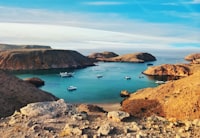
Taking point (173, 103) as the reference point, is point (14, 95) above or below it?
above

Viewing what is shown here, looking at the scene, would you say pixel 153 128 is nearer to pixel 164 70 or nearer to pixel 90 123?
pixel 90 123

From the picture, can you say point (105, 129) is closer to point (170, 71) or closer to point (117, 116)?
point (117, 116)

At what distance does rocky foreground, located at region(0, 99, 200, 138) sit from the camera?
20.0 m

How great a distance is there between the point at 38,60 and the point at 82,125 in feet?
452

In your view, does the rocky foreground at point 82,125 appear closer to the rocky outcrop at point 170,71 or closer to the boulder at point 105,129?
the boulder at point 105,129

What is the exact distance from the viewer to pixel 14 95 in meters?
39.3

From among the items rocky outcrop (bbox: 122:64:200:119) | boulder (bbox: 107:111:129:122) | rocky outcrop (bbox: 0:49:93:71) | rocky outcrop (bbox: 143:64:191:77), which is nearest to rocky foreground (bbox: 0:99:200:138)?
boulder (bbox: 107:111:129:122)

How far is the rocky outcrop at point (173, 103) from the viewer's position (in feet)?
122

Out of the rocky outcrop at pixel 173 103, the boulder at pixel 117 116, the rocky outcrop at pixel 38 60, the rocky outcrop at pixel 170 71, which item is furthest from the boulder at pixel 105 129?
the rocky outcrop at pixel 38 60

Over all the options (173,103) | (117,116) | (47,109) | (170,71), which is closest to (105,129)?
(117,116)

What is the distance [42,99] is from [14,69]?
106 m

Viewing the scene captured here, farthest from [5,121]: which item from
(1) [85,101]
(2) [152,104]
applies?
(1) [85,101]

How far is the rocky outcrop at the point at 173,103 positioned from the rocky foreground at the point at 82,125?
14.5 m

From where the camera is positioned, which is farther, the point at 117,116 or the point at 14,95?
the point at 14,95
